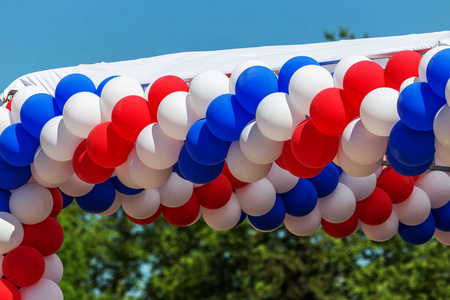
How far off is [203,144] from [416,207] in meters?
2.03

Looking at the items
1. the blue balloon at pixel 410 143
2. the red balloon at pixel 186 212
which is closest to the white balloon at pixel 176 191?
the red balloon at pixel 186 212

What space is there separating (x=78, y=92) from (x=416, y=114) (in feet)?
6.36

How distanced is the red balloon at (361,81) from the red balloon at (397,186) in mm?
1842

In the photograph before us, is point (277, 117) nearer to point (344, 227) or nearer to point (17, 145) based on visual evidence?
point (17, 145)

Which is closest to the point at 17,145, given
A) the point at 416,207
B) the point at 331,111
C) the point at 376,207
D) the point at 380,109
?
the point at 331,111

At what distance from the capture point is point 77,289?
1488 cm

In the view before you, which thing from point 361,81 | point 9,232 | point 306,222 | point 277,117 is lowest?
point 9,232

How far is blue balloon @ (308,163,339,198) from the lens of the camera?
16.0 feet

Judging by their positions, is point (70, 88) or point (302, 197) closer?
point (70, 88)

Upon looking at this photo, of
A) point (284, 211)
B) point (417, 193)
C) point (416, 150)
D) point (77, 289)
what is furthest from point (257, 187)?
point (77, 289)

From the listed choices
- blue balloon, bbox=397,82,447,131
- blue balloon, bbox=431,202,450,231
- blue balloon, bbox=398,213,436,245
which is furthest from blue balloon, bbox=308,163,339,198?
blue balloon, bbox=397,82,447,131

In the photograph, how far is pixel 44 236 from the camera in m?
4.47

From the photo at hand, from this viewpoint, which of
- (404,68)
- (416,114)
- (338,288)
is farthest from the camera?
(338,288)

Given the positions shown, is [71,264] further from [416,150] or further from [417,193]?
[416,150]
